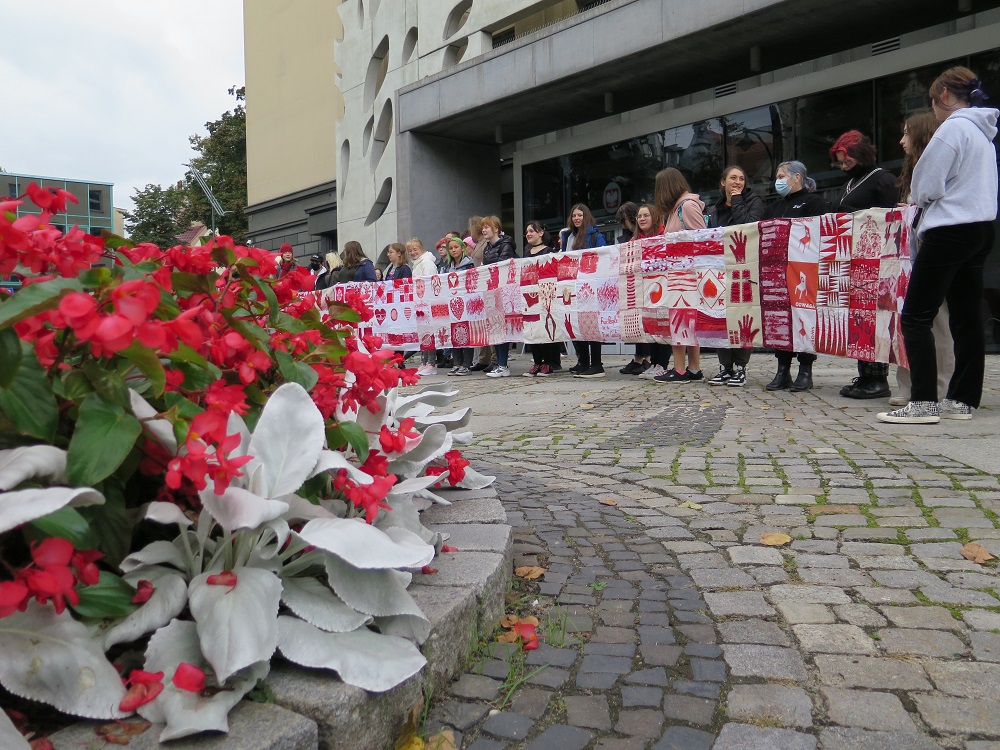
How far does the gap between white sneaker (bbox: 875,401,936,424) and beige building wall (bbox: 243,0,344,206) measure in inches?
988

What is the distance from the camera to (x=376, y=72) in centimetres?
2412

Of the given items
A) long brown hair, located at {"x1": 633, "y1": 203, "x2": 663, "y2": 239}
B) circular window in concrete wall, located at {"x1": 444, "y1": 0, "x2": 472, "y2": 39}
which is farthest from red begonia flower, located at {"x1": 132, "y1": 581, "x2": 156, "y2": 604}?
circular window in concrete wall, located at {"x1": 444, "y1": 0, "x2": 472, "y2": 39}

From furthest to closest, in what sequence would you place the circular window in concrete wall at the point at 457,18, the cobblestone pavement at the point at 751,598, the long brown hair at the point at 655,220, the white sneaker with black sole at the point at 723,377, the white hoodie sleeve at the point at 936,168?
the circular window in concrete wall at the point at 457,18 → the long brown hair at the point at 655,220 → the white sneaker with black sole at the point at 723,377 → the white hoodie sleeve at the point at 936,168 → the cobblestone pavement at the point at 751,598

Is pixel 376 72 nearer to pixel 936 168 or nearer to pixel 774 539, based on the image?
pixel 936 168

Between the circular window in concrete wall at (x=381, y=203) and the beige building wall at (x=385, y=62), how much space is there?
0.03 m

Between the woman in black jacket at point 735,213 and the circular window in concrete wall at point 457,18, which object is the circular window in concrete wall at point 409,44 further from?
the woman in black jacket at point 735,213

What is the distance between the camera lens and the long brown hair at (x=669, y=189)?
9742 mm

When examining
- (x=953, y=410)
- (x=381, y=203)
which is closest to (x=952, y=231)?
(x=953, y=410)

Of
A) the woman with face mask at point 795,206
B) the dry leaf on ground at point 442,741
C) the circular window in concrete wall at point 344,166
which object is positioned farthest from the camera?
the circular window in concrete wall at point 344,166

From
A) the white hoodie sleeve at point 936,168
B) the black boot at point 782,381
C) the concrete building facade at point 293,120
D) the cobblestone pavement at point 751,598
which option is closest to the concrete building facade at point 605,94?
the black boot at point 782,381

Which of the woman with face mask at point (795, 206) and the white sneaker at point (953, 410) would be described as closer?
the white sneaker at point (953, 410)

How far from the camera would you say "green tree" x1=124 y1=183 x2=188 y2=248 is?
5531cm

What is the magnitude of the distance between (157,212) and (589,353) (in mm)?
51039

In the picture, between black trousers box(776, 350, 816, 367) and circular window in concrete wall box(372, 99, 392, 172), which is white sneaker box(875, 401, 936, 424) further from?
circular window in concrete wall box(372, 99, 392, 172)
